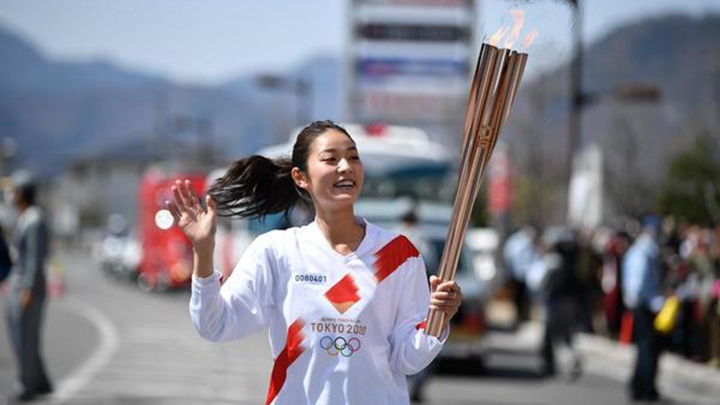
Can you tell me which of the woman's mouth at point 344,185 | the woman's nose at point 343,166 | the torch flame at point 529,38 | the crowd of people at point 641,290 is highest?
the torch flame at point 529,38

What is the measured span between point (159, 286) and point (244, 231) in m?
8.40

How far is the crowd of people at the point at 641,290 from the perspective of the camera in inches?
492

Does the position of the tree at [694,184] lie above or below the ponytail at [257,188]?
below

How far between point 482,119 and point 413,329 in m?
0.77

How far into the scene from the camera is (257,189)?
4695 mm

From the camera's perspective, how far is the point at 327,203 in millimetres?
4305

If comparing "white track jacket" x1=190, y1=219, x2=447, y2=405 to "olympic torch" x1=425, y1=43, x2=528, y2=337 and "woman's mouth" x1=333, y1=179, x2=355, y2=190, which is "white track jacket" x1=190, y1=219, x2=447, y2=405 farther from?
"olympic torch" x1=425, y1=43, x2=528, y2=337

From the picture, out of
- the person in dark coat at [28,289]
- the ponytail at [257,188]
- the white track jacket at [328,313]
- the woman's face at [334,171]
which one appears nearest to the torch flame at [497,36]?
the woman's face at [334,171]

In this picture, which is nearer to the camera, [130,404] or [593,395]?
[130,404]

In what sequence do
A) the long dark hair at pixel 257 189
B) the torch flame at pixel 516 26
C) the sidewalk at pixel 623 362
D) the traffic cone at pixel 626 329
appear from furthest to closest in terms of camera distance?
the traffic cone at pixel 626 329, the sidewalk at pixel 623 362, the long dark hair at pixel 257 189, the torch flame at pixel 516 26

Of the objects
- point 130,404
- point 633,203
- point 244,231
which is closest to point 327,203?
point 130,404

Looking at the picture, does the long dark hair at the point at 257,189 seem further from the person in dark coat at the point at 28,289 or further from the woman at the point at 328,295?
the person in dark coat at the point at 28,289

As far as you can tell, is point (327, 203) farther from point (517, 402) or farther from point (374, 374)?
point (517, 402)

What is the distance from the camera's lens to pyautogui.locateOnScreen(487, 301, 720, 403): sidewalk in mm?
13820
